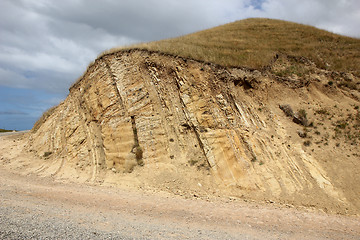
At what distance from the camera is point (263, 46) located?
17922mm

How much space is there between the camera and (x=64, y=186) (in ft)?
34.2

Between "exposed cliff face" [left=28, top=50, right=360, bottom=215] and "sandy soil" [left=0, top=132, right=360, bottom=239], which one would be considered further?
"exposed cliff face" [left=28, top=50, right=360, bottom=215]

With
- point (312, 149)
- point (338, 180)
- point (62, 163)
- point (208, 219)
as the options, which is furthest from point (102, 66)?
point (338, 180)

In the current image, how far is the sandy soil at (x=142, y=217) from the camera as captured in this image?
17.9 feet

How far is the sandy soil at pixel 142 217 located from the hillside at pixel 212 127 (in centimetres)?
97

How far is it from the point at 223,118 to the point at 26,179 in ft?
→ 34.9

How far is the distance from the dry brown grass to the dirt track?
884 centimetres

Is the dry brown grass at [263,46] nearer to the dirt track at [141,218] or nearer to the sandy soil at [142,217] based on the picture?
the sandy soil at [142,217]

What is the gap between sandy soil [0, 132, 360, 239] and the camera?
5465mm

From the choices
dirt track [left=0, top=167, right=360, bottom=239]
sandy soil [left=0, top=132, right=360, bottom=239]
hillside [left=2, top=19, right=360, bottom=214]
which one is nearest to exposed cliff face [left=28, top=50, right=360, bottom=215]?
hillside [left=2, top=19, right=360, bottom=214]

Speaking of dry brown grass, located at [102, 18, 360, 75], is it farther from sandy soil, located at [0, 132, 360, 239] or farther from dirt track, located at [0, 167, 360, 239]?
dirt track, located at [0, 167, 360, 239]

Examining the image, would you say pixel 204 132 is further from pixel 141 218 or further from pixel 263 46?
pixel 263 46

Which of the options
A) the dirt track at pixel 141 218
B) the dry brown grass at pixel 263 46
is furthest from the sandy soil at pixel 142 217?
the dry brown grass at pixel 263 46

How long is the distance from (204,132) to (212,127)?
52 centimetres
